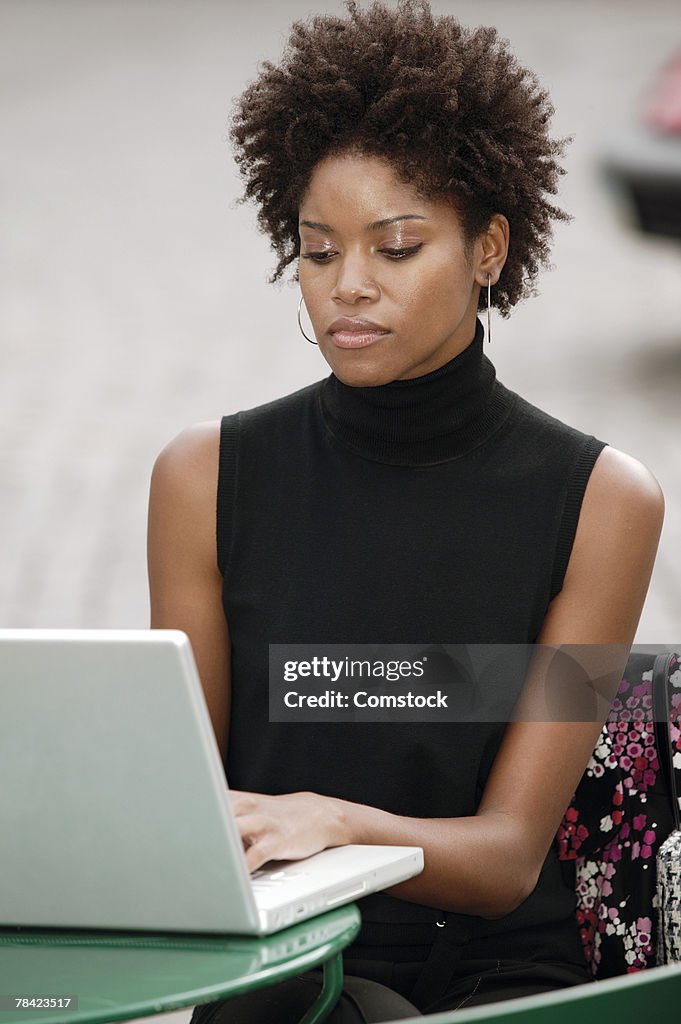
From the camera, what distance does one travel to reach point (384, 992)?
168 centimetres

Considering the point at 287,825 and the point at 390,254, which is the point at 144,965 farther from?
the point at 390,254

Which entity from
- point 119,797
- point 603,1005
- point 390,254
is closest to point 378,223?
point 390,254

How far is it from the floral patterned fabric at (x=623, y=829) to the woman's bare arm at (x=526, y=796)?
0.08 metres

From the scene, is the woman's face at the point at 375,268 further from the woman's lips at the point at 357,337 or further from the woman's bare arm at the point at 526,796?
the woman's bare arm at the point at 526,796

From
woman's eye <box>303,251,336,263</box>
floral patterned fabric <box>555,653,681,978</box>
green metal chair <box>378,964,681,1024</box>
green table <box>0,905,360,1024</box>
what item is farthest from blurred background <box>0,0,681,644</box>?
green metal chair <box>378,964,681,1024</box>

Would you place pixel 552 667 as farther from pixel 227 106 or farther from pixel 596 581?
pixel 227 106

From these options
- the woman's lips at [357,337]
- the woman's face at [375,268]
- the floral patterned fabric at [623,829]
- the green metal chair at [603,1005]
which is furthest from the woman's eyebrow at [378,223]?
the green metal chair at [603,1005]

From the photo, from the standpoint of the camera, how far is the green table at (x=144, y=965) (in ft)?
4.08

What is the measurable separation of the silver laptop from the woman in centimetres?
42

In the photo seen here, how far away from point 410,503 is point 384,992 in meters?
0.58

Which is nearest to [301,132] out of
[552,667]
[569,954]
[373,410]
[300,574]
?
[373,410]

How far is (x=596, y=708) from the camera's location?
6.04 ft

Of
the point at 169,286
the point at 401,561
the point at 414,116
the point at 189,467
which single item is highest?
the point at 169,286

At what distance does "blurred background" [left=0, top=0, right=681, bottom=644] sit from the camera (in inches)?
195
